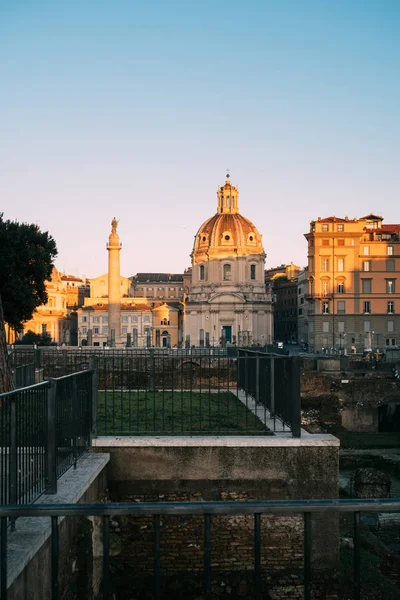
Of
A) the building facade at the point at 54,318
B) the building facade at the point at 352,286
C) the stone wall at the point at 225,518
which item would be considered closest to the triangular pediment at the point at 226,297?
the building facade at the point at 54,318

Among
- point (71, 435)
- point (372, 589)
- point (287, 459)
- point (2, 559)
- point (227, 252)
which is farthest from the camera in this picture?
point (227, 252)

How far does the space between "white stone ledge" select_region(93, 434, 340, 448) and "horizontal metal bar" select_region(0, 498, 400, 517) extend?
458 cm

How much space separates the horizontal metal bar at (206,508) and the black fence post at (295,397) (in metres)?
4.76

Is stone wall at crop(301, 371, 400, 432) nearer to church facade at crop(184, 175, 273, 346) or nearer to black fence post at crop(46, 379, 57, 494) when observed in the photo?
black fence post at crop(46, 379, 57, 494)

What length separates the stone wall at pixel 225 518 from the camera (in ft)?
26.1

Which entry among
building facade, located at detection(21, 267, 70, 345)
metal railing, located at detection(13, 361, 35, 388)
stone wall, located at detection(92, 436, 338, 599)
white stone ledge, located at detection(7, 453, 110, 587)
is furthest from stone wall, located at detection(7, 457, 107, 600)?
building facade, located at detection(21, 267, 70, 345)

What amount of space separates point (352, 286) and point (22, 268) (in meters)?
39.8

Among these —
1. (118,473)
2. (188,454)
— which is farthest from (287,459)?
(118,473)

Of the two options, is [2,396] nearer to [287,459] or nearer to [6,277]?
[287,459]

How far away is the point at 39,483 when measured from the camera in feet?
21.5

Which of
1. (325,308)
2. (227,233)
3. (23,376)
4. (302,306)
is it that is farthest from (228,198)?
(23,376)

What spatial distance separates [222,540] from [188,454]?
1.17 metres

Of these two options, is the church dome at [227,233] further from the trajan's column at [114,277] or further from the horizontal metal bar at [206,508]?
the horizontal metal bar at [206,508]

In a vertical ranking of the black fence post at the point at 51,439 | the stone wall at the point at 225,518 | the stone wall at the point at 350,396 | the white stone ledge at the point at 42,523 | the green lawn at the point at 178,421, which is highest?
the black fence post at the point at 51,439
